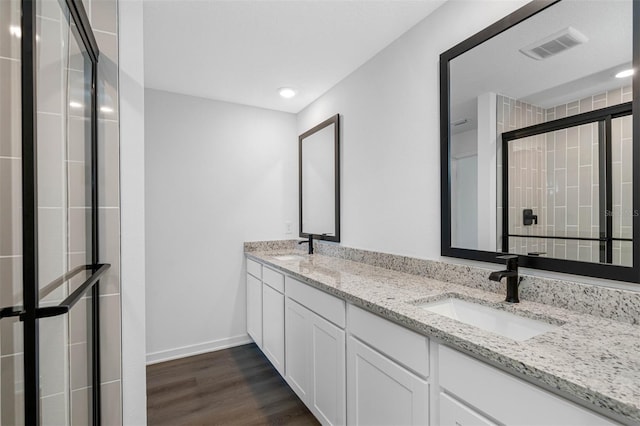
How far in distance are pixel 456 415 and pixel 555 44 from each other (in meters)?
1.48

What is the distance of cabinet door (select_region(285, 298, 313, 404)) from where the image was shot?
6.22 ft

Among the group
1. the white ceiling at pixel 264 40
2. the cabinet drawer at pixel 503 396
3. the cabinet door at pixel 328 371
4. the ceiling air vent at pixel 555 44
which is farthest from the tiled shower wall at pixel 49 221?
the ceiling air vent at pixel 555 44

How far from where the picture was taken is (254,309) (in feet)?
9.39

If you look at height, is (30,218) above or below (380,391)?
above

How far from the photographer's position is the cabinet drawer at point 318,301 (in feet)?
5.19

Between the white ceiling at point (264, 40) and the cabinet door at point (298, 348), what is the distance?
175 centimetres

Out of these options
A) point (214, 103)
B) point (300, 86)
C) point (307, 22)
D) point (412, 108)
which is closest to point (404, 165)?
point (412, 108)

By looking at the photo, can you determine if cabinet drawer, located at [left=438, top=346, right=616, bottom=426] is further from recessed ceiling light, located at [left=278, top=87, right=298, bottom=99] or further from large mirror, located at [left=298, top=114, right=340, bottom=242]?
recessed ceiling light, located at [left=278, top=87, right=298, bottom=99]

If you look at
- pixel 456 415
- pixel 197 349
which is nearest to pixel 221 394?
pixel 197 349

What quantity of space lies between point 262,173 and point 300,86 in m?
→ 0.97

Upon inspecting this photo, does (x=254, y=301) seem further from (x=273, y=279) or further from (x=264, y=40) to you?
(x=264, y=40)

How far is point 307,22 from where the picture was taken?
1.85 m

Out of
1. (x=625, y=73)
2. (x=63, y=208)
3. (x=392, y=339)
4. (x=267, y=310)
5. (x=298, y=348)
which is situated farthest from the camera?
(x=267, y=310)

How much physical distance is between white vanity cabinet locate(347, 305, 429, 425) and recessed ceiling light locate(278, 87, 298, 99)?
2.08m
